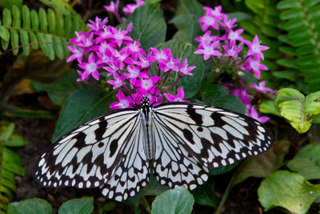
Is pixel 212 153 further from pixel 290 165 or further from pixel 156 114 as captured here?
pixel 290 165

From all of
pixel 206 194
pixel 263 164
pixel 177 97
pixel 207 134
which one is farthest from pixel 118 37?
pixel 263 164

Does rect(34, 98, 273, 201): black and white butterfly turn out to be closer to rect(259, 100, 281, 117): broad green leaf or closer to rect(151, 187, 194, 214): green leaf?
rect(151, 187, 194, 214): green leaf

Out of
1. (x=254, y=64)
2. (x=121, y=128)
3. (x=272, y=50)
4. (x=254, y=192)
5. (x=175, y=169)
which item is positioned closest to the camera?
(x=121, y=128)

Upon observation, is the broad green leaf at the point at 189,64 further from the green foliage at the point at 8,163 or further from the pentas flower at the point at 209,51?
the green foliage at the point at 8,163

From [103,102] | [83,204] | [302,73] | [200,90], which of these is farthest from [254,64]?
[83,204]

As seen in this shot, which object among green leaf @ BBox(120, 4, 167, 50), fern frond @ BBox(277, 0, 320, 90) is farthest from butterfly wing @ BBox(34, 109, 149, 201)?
fern frond @ BBox(277, 0, 320, 90)

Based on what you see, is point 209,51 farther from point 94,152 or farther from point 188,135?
point 94,152

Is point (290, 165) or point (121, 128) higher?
point (121, 128)
